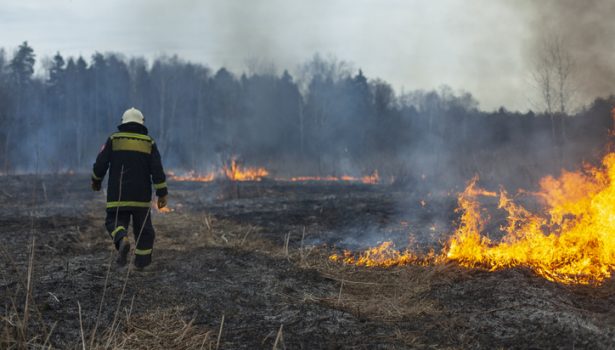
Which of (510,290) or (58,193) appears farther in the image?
(58,193)

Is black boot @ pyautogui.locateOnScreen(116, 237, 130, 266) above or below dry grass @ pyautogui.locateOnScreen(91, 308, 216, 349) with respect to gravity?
above

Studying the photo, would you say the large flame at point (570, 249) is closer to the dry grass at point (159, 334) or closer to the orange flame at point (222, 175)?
the dry grass at point (159, 334)

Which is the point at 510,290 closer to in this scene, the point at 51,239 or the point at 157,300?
the point at 157,300

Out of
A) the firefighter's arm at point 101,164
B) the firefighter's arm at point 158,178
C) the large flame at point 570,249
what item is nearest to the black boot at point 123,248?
the firefighter's arm at point 158,178

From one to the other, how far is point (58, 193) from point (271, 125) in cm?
2291

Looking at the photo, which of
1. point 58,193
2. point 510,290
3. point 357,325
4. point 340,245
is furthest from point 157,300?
point 58,193

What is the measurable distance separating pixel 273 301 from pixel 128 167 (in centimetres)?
220

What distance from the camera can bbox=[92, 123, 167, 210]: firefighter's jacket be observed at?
4969mm

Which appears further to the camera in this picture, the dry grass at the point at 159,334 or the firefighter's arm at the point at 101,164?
the firefighter's arm at the point at 101,164

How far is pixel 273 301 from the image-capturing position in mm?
4262

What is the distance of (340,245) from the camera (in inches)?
281

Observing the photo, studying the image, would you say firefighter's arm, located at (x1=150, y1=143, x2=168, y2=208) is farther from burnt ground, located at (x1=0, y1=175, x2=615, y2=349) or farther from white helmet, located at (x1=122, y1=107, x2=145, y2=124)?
burnt ground, located at (x1=0, y1=175, x2=615, y2=349)

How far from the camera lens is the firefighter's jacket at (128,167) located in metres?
4.97

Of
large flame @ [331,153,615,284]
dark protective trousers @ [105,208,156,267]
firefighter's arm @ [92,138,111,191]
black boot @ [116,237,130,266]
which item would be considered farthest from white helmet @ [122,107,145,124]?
large flame @ [331,153,615,284]
